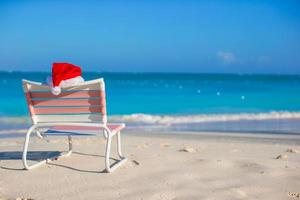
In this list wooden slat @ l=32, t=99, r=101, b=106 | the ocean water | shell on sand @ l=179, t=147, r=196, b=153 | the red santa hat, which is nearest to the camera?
the red santa hat

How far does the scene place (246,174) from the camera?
4.61m

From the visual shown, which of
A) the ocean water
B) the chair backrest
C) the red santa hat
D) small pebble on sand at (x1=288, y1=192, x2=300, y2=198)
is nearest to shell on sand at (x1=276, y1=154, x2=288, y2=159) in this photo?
small pebble on sand at (x1=288, y1=192, x2=300, y2=198)

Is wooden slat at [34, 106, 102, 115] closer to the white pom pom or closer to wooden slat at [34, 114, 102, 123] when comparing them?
wooden slat at [34, 114, 102, 123]

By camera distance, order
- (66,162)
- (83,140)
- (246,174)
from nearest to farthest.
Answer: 1. (246,174)
2. (66,162)
3. (83,140)

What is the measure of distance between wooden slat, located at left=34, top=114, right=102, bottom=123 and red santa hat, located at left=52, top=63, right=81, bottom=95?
33 cm

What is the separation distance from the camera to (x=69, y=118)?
4.81 meters

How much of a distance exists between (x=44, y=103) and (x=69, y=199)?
4.58ft

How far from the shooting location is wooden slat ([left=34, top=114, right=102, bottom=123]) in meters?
4.76

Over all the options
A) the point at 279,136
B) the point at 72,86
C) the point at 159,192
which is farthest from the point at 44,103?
the point at 279,136

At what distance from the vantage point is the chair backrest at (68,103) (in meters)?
4.68

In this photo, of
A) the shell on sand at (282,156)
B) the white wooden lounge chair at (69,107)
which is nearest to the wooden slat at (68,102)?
the white wooden lounge chair at (69,107)

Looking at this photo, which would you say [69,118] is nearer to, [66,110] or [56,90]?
[66,110]

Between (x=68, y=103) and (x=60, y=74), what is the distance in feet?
1.16

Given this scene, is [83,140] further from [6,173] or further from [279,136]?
[279,136]
